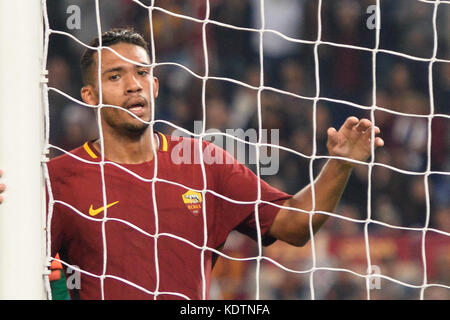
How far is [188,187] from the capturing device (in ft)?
6.46

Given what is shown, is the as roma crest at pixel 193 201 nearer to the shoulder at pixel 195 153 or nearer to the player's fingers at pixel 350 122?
the shoulder at pixel 195 153

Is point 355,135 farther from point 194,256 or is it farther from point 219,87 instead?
point 219,87

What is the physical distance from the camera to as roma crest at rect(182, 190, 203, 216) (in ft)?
6.46

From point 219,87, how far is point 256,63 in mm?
282

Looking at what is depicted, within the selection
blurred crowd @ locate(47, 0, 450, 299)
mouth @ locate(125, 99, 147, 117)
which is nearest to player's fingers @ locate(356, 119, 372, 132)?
mouth @ locate(125, 99, 147, 117)

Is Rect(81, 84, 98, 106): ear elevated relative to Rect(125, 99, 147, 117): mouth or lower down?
elevated

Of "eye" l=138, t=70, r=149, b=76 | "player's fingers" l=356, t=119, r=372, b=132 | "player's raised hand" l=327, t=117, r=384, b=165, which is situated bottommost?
"player's raised hand" l=327, t=117, r=384, b=165

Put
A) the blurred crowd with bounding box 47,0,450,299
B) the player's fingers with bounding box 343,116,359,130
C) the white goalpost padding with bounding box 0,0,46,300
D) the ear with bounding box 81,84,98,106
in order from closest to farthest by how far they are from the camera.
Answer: the white goalpost padding with bounding box 0,0,46,300
the player's fingers with bounding box 343,116,359,130
the ear with bounding box 81,84,98,106
the blurred crowd with bounding box 47,0,450,299

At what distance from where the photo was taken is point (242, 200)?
2.01 m

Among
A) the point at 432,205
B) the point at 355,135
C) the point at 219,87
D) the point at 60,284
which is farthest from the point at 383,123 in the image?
the point at 60,284

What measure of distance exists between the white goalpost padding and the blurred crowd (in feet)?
5.06

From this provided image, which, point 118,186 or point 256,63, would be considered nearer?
point 118,186

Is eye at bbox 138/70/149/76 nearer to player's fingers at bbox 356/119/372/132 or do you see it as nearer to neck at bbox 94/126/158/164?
neck at bbox 94/126/158/164

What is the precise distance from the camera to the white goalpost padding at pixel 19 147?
1.41 m
